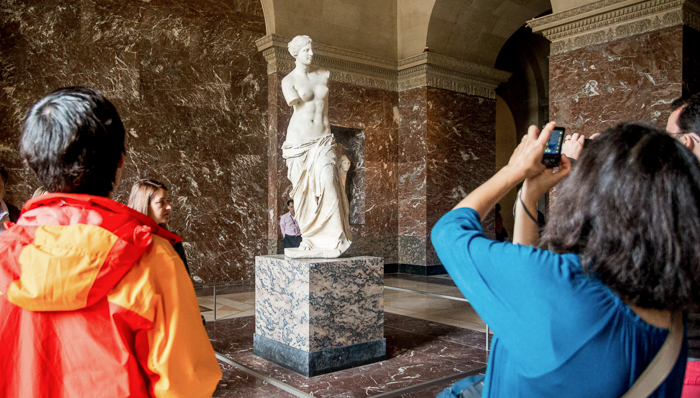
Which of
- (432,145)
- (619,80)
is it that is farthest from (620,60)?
(432,145)

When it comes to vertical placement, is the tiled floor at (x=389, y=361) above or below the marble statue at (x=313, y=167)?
below

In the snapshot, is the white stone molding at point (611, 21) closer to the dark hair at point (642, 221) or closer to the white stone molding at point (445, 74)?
the white stone molding at point (445, 74)

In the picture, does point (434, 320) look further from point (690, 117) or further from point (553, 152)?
point (553, 152)

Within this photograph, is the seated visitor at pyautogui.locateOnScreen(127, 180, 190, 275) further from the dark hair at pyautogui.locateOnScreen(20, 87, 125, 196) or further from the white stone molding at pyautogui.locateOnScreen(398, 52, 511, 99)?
the white stone molding at pyautogui.locateOnScreen(398, 52, 511, 99)

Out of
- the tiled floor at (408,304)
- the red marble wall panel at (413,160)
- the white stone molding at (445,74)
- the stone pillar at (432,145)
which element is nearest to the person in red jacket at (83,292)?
the tiled floor at (408,304)

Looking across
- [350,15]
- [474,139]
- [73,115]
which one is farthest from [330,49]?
[73,115]

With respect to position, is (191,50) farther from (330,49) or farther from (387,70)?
(387,70)

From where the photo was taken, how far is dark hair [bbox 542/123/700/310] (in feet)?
3.19

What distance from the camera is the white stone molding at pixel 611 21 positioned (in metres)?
7.31

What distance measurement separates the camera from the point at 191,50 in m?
9.58

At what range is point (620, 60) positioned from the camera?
305 inches

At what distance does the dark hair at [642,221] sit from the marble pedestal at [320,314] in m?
3.59

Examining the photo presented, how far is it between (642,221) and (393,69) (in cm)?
1110

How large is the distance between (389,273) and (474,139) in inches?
144
